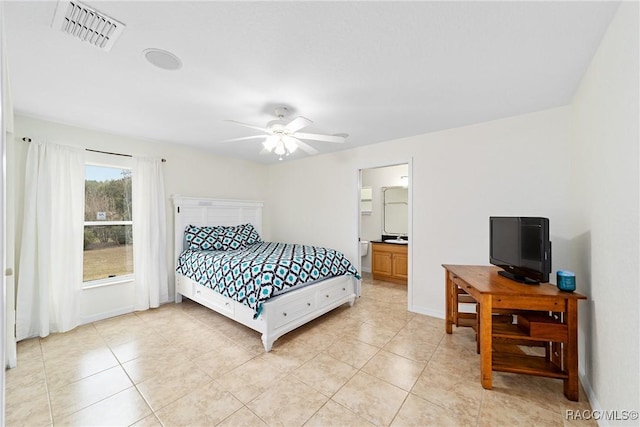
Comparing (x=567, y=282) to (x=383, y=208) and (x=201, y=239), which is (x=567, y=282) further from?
(x=201, y=239)

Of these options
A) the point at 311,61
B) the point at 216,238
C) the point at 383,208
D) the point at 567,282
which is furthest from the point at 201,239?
the point at 567,282

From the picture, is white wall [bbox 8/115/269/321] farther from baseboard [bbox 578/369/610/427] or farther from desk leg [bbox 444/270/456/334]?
baseboard [bbox 578/369/610/427]

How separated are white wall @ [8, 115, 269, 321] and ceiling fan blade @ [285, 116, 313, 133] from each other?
241cm

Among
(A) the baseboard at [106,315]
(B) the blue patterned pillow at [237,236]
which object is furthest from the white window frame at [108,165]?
(B) the blue patterned pillow at [237,236]

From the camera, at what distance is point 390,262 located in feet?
15.8

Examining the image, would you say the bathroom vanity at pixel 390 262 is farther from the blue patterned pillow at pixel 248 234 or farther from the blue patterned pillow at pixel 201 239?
the blue patterned pillow at pixel 201 239

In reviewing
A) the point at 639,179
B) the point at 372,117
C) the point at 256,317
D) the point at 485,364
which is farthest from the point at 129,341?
the point at 639,179

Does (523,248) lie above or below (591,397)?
above

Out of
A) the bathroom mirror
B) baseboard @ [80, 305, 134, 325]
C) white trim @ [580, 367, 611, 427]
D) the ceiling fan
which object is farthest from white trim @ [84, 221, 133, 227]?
white trim @ [580, 367, 611, 427]

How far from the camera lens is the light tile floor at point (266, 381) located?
1613mm

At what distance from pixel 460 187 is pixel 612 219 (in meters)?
1.60

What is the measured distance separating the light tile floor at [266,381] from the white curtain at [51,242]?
0.25 meters

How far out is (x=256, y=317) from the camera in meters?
2.37

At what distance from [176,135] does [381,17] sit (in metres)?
2.98
